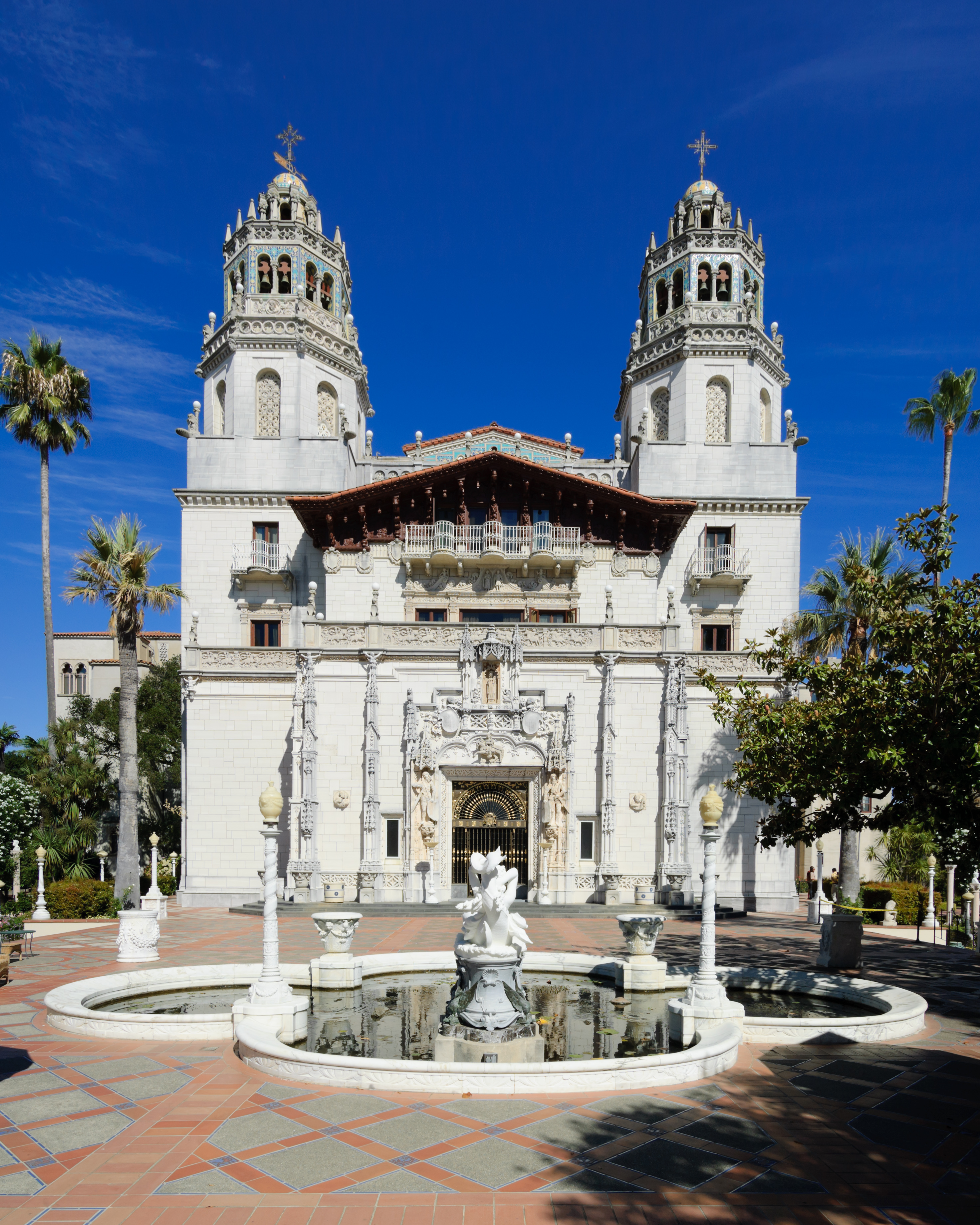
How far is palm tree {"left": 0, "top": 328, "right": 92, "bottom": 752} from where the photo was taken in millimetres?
33562

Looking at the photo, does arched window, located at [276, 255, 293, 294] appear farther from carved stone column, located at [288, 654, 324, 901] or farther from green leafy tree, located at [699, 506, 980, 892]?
green leafy tree, located at [699, 506, 980, 892]

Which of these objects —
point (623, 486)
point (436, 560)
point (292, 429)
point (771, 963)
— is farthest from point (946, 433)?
point (292, 429)

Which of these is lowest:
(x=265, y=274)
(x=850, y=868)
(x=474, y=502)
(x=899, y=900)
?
(x=899, y=900)

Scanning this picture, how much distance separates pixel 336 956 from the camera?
15594 mm

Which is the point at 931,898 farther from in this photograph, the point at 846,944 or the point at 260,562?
the point at 260,562

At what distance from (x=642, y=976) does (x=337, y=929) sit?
5.76 m

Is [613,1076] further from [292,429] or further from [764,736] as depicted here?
[292,429]

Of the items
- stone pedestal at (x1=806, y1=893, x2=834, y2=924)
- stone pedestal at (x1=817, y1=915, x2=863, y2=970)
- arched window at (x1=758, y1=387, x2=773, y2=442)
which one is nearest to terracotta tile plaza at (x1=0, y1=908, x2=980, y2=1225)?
stone pedestal at (x1=817, y1=915, x2=863, y2=970)

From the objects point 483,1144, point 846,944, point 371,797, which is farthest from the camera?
point 371,797

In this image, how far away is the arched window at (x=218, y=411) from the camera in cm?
3584

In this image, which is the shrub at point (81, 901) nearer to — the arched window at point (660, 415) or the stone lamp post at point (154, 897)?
the stone lamp post at point (154, 897)

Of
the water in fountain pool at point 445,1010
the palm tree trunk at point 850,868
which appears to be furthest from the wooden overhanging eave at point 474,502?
the water in fountain pool at point 445,1010

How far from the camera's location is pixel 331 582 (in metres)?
32.5

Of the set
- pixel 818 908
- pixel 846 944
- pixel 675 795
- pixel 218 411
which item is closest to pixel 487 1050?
pixel 846 944
